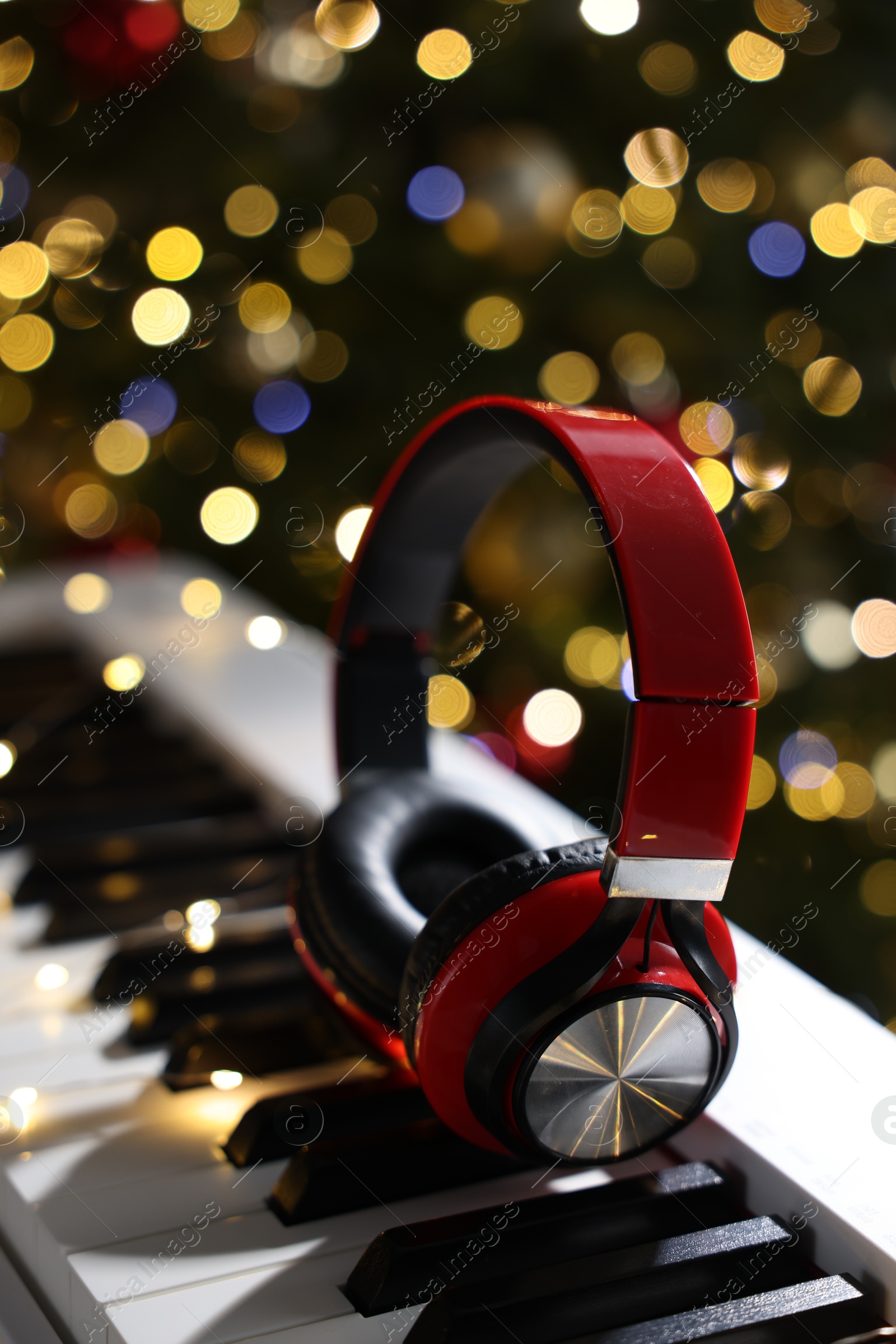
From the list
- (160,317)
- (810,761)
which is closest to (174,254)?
(160,317)

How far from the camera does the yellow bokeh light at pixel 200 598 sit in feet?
4.86

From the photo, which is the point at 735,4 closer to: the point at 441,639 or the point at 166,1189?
the point at 441,639

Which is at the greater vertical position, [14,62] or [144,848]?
[14,62]

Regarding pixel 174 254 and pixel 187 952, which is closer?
pixel 187 952

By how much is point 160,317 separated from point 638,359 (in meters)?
0.82

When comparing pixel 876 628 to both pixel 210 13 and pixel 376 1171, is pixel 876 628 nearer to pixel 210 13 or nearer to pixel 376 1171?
pixel 376 1171

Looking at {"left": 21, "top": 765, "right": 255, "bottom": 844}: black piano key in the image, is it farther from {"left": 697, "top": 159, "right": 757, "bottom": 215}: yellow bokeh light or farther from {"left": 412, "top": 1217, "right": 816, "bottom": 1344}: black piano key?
{"left": 697, "top": 159, "right": 757, "bottom": 215}: yellow bokeh light

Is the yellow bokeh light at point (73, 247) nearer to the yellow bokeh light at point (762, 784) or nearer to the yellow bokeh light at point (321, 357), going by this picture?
the yellow bokeh light at point (321, 357)

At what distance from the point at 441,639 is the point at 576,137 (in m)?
0.88

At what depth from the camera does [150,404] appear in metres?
1.92

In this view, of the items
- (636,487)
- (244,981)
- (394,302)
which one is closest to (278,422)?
(394,302)

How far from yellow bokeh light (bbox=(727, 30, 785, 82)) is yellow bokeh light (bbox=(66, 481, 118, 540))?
149cm

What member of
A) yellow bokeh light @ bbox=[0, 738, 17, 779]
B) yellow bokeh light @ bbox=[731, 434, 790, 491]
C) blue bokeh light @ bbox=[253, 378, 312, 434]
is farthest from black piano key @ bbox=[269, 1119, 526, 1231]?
blue bokeh light @ bbox=[253, 378, 312, 434]

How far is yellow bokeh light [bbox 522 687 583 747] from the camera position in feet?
5.16
